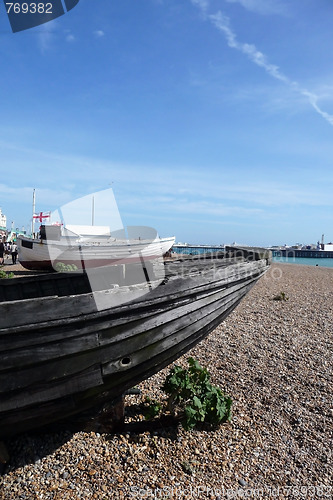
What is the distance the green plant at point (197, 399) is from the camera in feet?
13.6

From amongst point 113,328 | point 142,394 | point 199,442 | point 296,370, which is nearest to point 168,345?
point 113,328

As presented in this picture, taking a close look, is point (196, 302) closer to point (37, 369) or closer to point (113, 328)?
point (113, 328)

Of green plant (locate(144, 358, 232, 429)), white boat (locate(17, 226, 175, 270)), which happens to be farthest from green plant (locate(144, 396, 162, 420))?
white boat (locate(17, 226, 175, 270))

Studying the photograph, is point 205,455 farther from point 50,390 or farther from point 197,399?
point 50,390

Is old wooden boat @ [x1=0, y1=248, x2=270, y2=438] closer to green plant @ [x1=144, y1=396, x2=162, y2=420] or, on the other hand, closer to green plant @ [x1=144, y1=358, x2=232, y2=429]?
green plant @ [x1=144, y1=358, x2=232, y2=429]

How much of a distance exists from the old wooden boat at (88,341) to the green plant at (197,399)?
42 centimetres

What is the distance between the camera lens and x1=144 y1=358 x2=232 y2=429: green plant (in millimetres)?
4152

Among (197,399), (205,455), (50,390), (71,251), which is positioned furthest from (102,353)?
(71,251)

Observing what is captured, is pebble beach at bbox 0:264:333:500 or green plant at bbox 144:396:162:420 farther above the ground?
green plant at bbox 144:396:162:420

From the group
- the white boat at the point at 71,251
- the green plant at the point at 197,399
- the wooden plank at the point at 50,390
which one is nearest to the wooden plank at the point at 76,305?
the wooden plank at the point at 50,390

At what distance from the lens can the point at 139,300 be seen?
3340 mm

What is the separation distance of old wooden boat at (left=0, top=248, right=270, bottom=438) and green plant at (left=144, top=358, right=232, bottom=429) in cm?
42

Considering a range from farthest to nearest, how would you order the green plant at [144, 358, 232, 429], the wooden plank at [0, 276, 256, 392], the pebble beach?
1. the green plant at [144, 358, 232, 429]
2. the pebble beach
3. the wooden plank at [0, 276, 256, 392]

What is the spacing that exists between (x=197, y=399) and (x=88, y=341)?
1.78m
